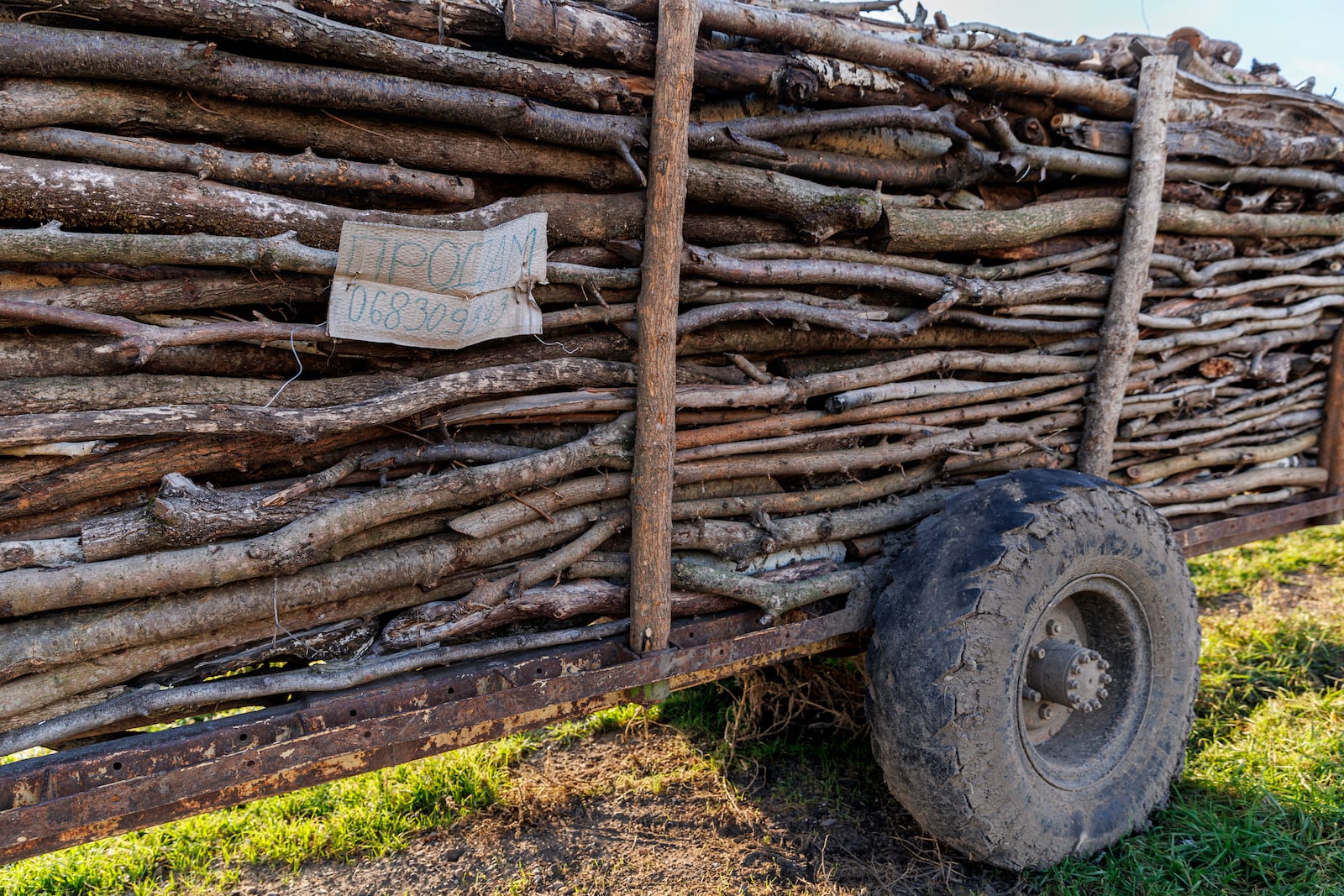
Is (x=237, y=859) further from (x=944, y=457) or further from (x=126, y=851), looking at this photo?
(x=944, y=457)

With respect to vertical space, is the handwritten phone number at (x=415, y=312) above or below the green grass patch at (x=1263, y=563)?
above

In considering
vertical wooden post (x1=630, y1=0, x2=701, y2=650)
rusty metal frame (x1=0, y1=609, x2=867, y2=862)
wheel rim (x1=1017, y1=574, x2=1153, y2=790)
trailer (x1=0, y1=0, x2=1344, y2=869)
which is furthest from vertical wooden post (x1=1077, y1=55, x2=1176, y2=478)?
vertical wooden post (x1=630, y1=0, x2=701, y2=650)

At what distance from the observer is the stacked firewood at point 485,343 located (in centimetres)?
183

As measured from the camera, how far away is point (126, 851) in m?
2.94

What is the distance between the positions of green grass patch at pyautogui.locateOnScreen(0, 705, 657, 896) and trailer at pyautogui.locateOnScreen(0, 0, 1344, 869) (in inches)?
38.3

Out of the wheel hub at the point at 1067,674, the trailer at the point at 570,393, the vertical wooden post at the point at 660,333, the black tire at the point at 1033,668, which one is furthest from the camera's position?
the wheel hub at the point at 1067,674

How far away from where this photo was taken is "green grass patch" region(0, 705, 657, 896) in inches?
111

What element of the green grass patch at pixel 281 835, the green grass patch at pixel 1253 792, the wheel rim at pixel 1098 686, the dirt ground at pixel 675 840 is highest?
the wheel rim at pixel 1098 686

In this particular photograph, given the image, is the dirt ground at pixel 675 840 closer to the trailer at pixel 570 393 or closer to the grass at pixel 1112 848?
the grass at pixel 1112 848

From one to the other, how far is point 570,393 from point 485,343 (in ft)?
0.90

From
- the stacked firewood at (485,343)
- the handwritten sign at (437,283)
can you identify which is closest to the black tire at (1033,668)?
the stacked firewood at (485,343)

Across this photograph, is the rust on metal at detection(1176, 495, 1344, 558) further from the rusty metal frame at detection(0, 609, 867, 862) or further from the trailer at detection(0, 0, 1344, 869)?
the rusty metal frame at detection(0, 609, 867, 862)

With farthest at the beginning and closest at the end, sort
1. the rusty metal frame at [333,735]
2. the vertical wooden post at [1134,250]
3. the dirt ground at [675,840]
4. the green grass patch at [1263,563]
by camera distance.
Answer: the green grass patch at [1263,563] → the vertical wooden post at [1134,250] → the dirt ground at [675,840] → the rusty metal frame at [333,735]

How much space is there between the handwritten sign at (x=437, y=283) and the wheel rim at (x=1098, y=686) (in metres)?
2.06
